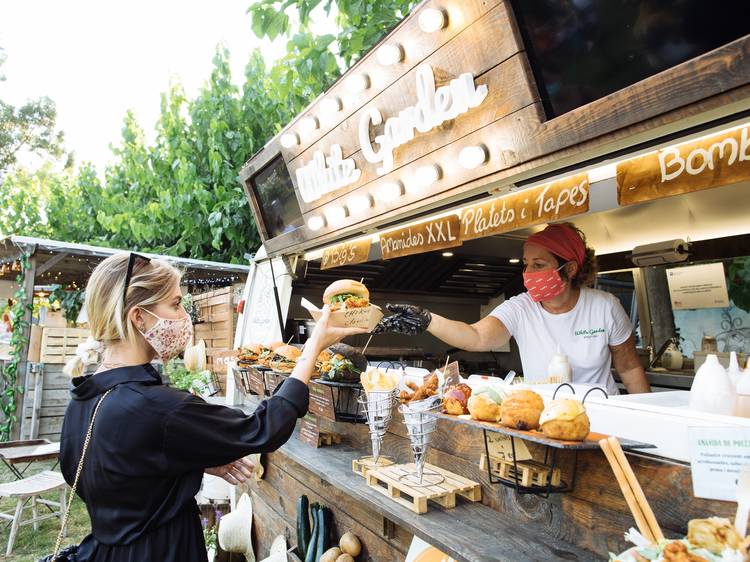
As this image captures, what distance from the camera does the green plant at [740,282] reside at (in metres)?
Result: 6.12

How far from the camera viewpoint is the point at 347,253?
5.13 metres

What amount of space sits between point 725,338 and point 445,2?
5747 millimetres

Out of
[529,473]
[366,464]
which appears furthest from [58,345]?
[529,473]

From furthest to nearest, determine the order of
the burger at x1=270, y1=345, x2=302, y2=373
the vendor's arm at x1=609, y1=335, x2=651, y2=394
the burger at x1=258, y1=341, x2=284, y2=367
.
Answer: the burger at x1=258, y1=341, x2=284, y2=367 < the burger at x1=270, y1=345, x2=302, y2=373 < the vendor's arm at x1=609, y1=335, x2=651, y2=394

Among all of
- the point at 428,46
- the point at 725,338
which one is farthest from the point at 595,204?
the point at 725,338

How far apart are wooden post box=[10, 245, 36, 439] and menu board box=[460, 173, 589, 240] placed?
796 cm

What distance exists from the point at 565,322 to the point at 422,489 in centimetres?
178

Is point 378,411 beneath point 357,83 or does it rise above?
beneath

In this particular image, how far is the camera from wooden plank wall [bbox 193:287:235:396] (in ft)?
28.9

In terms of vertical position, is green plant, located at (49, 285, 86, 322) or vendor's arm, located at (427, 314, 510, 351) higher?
green plant, located at (49, 285, 86, 322)

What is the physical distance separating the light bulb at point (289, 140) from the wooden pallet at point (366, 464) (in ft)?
10.8

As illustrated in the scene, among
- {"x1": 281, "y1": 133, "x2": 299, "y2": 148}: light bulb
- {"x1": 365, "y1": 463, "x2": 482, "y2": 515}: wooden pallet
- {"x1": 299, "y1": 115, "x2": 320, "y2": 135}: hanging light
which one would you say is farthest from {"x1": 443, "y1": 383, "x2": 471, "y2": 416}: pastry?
{"x1": 281, "y1": 133, "x2": 299, "y2": 148}: light bulb

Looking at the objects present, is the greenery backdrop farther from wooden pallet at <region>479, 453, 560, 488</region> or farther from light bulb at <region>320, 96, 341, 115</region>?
wooden pallet at <region>479, 453, 560, 488</region>

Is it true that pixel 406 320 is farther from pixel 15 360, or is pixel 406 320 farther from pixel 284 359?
pixel 15 360
